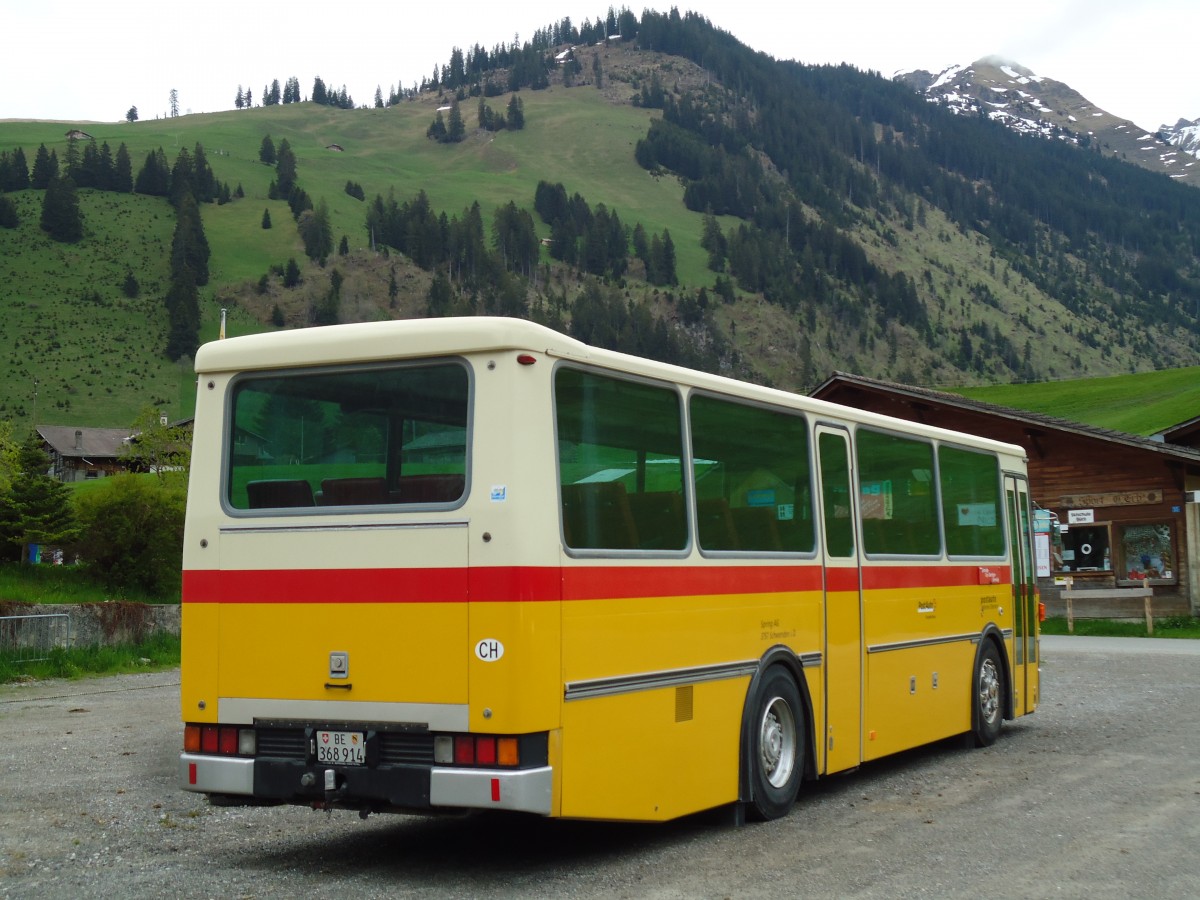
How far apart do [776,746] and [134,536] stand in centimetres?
3009

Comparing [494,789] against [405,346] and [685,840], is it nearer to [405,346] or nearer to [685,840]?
[685,840]

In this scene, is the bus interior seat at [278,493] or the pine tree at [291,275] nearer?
the bus interior seat at [278,493]

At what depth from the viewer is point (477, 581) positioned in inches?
282

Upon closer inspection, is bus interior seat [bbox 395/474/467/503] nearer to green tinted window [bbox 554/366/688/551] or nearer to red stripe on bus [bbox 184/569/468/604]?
red stripe on bus [bbox 184/569/468/604]

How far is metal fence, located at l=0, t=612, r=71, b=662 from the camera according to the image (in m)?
23.8

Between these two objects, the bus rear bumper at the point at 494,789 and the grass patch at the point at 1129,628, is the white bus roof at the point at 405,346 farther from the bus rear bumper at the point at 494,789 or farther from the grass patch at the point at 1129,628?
the grass patch at the point at 1129,628

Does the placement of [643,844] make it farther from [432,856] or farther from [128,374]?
[128,374]

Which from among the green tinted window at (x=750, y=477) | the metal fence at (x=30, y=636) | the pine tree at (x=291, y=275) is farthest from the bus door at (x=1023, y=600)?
the pine tree at (x=291, y=275)

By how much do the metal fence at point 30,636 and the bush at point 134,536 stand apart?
36.4 ft

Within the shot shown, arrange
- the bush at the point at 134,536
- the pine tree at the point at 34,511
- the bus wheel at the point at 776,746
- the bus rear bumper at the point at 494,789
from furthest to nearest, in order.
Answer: the pine tree at the point at 34,511 → the bush at the point at 134,536 → the bus wheel at the point at 776,746 → the bus rear bumper at the point at 494,789

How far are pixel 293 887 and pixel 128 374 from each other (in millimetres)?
147420

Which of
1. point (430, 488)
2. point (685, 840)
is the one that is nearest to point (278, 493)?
point (430, 488)

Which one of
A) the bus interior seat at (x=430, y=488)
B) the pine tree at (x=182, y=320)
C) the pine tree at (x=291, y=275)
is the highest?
the pine tree at (x=291, y=275)

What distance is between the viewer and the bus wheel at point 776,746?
9.02 m
